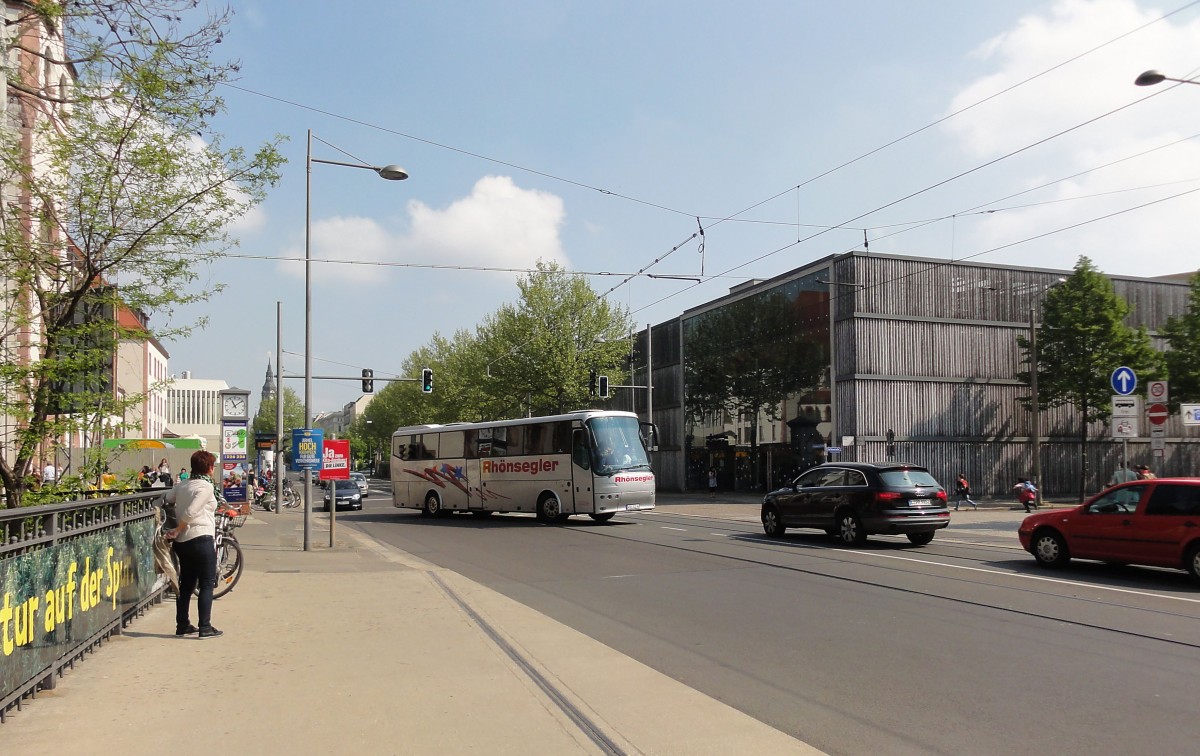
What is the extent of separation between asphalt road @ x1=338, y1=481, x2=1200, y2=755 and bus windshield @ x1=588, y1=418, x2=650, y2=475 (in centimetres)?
759

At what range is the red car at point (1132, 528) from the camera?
494 inches

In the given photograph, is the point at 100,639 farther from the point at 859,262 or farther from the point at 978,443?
the point at 978,443

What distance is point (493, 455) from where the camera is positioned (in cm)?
2917

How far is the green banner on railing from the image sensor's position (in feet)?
17.9

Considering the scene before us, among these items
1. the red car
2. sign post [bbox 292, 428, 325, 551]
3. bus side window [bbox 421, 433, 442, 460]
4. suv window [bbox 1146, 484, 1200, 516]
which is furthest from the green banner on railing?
bus side window [bbox 421, 433, 442, 460]

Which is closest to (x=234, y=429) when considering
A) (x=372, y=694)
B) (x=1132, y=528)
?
(x=1132, y=528)

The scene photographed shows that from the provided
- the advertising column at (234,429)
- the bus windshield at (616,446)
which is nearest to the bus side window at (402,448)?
the advertising column at (234,429)

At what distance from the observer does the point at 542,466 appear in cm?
2730

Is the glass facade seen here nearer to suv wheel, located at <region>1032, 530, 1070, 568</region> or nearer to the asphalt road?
the asphalt road


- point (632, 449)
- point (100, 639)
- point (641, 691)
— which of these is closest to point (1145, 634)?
point (641, 691)

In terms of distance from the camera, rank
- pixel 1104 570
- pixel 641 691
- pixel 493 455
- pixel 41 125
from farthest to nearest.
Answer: pixel 493 455, pixel 1104 570, pixel 41 125, pixel 641 691

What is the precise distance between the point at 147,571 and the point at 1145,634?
32.0 feet

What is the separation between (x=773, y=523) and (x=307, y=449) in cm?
1009

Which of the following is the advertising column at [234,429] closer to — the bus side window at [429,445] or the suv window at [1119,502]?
the bus side window at [429,445]
